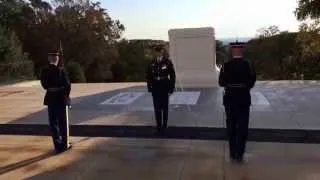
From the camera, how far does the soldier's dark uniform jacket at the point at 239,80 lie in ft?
25.3

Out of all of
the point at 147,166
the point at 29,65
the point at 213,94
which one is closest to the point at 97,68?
the point at 29,65

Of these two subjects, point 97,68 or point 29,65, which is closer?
point 29,65

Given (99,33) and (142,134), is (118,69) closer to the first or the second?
(99,33)

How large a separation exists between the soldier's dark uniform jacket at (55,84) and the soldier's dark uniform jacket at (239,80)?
2306mm

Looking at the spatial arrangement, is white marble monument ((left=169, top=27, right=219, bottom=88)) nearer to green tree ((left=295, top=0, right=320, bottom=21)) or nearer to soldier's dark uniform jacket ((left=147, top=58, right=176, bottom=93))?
green tree ((left=295, top=0, right=320, bottom=21))

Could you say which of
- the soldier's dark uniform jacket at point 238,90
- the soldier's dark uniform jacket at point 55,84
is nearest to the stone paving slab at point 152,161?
the soldier's dark uniform jacket at point 238,90

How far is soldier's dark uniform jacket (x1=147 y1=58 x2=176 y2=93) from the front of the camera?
30.6 feet

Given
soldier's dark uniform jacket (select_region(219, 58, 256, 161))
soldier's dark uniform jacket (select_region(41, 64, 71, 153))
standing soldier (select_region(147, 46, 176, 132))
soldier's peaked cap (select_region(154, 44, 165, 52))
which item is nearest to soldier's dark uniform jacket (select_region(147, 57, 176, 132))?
standing soldier (select_region(147, 46, 176, 132))

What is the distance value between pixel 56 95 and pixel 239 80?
2.59 meters

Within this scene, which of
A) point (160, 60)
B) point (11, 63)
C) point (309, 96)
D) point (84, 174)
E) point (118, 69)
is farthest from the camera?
point (118, 69)

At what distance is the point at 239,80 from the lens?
7730 millimetres

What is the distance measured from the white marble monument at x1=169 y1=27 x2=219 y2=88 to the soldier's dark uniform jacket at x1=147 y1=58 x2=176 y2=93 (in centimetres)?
752

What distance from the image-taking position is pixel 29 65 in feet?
83.9

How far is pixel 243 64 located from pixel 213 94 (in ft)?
24.1
